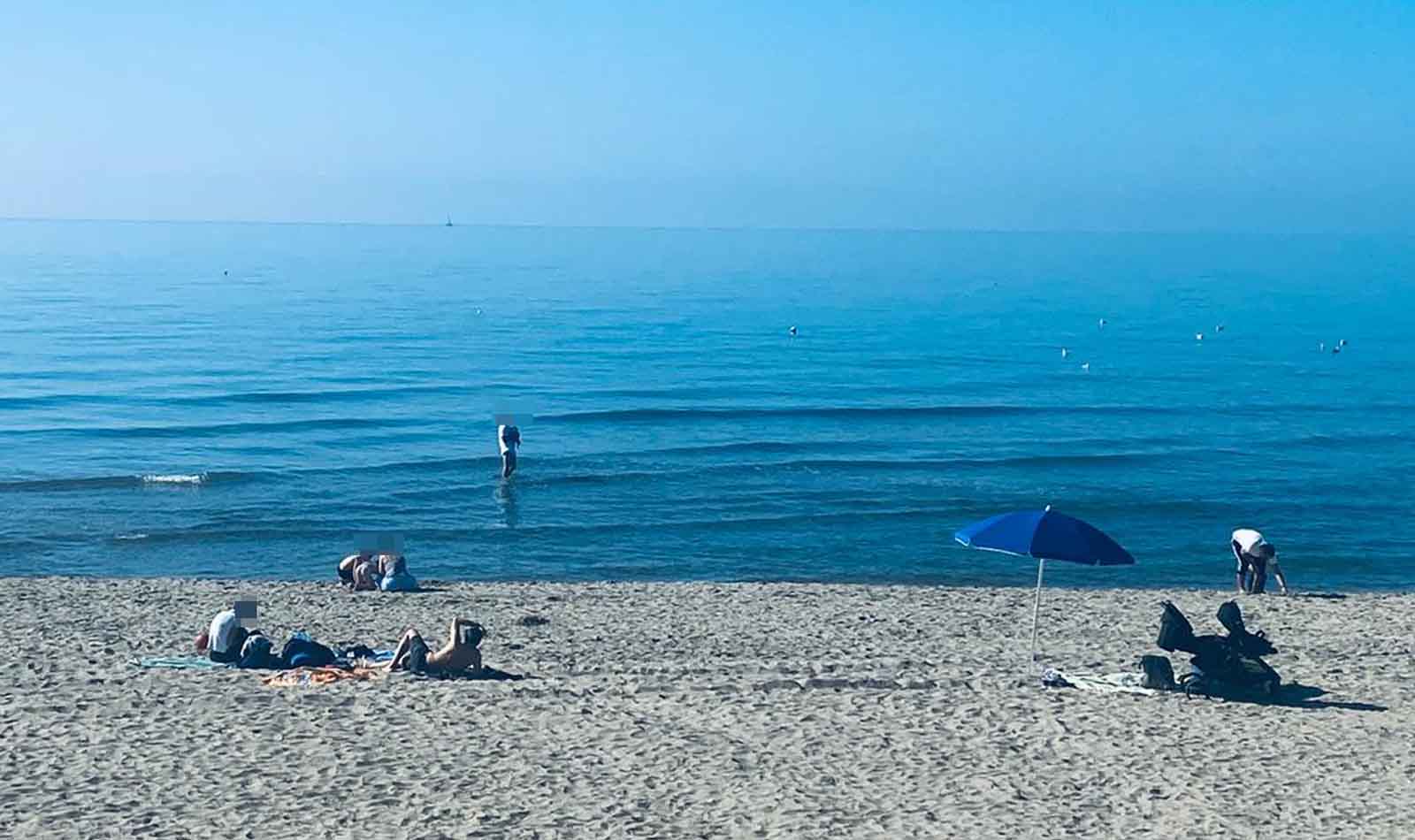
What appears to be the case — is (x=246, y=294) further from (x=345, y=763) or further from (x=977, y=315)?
(x=345, y=763)

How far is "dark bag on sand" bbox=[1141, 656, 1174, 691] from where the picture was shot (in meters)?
14.7

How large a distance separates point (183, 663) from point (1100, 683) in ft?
29.7

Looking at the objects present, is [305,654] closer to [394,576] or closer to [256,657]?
[256,657]

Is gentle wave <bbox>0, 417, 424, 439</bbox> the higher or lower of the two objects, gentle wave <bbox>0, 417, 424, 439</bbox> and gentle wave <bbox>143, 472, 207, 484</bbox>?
the higher

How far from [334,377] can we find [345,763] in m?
39.0

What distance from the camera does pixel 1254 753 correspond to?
12617 mm

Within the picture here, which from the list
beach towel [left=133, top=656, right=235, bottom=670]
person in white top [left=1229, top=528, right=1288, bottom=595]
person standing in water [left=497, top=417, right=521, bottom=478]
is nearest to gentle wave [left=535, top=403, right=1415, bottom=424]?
person standing in water [left=497, top=417, right=521, bottom=478]

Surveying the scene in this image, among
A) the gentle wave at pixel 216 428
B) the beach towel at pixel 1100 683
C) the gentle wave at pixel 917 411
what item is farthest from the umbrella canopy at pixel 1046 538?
the gentle wave at pixel 216 428

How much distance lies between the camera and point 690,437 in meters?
38.3

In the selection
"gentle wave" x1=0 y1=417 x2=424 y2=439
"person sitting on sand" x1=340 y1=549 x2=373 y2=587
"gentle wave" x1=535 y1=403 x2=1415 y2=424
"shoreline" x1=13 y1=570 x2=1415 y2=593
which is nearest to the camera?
→ "person sitting on sand" x1=340 y1=549 x2=373 y2=587

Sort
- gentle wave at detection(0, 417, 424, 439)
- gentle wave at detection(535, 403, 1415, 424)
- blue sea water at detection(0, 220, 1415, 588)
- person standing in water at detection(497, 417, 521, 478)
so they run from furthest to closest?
gentle wave at detection(535, 403, 1415, 424), gentle wave at detection(0, 417, 424, 439), person standing in water at detection(497, 417, 521, 478), blue sea water at detection(0, 220, 1415, 588)

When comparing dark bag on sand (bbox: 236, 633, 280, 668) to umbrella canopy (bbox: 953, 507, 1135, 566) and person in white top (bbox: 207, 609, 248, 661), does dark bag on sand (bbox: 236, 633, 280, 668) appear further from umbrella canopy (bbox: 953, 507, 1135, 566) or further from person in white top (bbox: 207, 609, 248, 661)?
umbrella canopy (bbox: 953, 507, 1135, 566)

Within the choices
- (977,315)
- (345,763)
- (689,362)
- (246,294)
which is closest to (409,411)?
(689,362)

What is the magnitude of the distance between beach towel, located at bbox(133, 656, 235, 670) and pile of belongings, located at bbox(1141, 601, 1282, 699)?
29.6 ft
